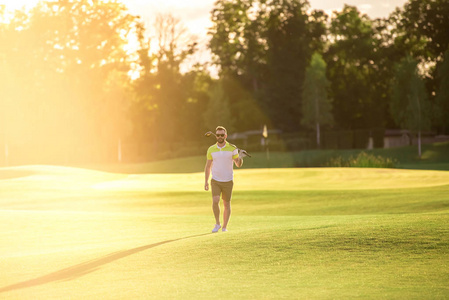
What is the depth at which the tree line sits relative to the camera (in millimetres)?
73812

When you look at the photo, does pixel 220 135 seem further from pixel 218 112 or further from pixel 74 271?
pixel 218 112

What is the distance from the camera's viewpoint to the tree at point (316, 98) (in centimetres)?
8169

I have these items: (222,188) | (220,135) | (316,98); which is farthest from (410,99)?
(220,135)

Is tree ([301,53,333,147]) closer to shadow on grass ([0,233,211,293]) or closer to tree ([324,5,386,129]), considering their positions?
tree ([324,5,386,129])

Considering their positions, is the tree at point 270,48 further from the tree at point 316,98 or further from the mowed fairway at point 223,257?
the mowed fairway at point 223,257

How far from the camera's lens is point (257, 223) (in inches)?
743

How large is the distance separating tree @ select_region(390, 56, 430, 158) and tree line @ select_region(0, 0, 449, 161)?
12 centimetres

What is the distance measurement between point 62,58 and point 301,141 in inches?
1060

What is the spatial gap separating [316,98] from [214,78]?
25985 millimetres

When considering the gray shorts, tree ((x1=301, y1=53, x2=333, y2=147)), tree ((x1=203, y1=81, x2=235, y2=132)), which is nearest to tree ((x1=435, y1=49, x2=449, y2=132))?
tree ((x1=301, y1=53, x2=333, y2=147))

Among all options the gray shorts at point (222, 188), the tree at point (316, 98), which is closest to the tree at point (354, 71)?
the tree at point (316, 98)

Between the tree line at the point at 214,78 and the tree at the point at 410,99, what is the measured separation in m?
0.12

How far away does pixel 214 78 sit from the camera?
104812mm

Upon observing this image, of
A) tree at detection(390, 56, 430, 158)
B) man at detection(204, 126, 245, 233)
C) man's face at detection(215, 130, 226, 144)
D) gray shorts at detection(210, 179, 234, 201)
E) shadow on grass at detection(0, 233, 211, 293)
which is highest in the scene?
tree at detection(390, 56, 430, 158)
